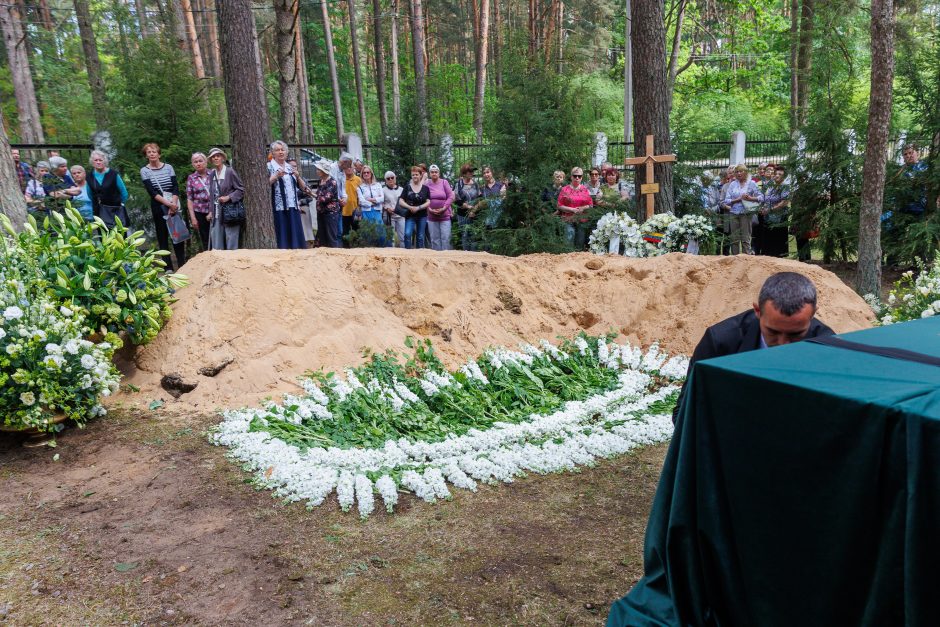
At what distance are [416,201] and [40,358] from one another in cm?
678

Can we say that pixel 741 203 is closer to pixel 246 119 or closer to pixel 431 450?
pixel 246 119

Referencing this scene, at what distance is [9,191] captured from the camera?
Answer: 717cm

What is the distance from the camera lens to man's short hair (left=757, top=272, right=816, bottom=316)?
282 cm

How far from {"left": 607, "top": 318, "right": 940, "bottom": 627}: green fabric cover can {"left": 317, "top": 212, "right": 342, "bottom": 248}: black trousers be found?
29.5 ft

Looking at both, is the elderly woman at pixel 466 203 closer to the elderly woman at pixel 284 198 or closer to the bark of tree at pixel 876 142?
the elderly woman at pixel 284 198

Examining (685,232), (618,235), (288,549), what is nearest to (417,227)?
(618,235)

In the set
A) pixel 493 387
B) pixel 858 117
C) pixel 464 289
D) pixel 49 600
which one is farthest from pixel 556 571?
pixel 858 117

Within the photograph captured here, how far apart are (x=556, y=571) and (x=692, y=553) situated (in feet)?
4.61

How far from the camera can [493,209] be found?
11.5 metres

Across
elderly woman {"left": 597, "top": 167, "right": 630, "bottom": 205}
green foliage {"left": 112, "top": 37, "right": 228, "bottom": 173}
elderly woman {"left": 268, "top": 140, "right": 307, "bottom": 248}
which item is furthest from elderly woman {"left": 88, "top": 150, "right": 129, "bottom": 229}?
elderly woman {"left": 597, "top": 167, "right": 630, "bottom": 205}

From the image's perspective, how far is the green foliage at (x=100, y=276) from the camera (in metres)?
5.93

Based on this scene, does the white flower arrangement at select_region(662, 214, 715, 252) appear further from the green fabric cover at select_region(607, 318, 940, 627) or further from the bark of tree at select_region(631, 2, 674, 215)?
the green fabric cover at select_region(607, 318, 940, 627)

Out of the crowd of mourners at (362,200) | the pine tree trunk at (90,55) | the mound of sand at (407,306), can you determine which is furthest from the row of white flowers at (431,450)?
the pine tree trunk at (90,55)

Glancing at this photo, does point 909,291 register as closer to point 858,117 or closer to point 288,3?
point 858,117
